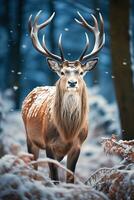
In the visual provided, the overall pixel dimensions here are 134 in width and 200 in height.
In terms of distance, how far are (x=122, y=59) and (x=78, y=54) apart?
0.45 meters

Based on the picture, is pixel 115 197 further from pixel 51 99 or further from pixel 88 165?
pixel 88 165

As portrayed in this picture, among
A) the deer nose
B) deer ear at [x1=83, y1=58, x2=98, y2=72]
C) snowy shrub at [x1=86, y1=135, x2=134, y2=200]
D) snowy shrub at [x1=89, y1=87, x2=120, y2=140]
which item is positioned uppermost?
deer ear at [x1=83, y1=58, x2=98, y2=72]

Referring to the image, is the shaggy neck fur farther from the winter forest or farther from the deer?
the winter forest

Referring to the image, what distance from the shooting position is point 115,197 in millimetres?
2457

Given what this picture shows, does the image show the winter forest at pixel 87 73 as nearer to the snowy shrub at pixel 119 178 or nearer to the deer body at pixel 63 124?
the deer body at pixel 63 124

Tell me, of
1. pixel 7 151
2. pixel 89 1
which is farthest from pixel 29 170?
pixel 89 1

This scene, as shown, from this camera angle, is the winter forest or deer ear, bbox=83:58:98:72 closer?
deer ear, bbox=83:58:98:72

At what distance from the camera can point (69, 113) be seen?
3018 millimetres

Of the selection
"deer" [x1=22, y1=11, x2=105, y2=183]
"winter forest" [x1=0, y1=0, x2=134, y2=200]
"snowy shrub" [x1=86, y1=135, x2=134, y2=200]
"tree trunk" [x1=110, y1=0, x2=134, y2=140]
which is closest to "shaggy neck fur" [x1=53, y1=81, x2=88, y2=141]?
"deer" [x1=22, y1=11, x2=105, y2=183]

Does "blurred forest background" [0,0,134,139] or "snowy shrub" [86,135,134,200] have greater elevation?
"blurred forest background" [0,0,134,139]

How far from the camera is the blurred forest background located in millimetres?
3883

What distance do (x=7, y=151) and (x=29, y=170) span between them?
5.32 feet

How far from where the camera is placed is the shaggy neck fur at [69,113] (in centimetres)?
300

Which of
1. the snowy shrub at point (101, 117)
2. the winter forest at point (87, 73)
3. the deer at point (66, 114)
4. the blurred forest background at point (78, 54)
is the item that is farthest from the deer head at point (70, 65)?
the snowy shrub at point (101, 117)
